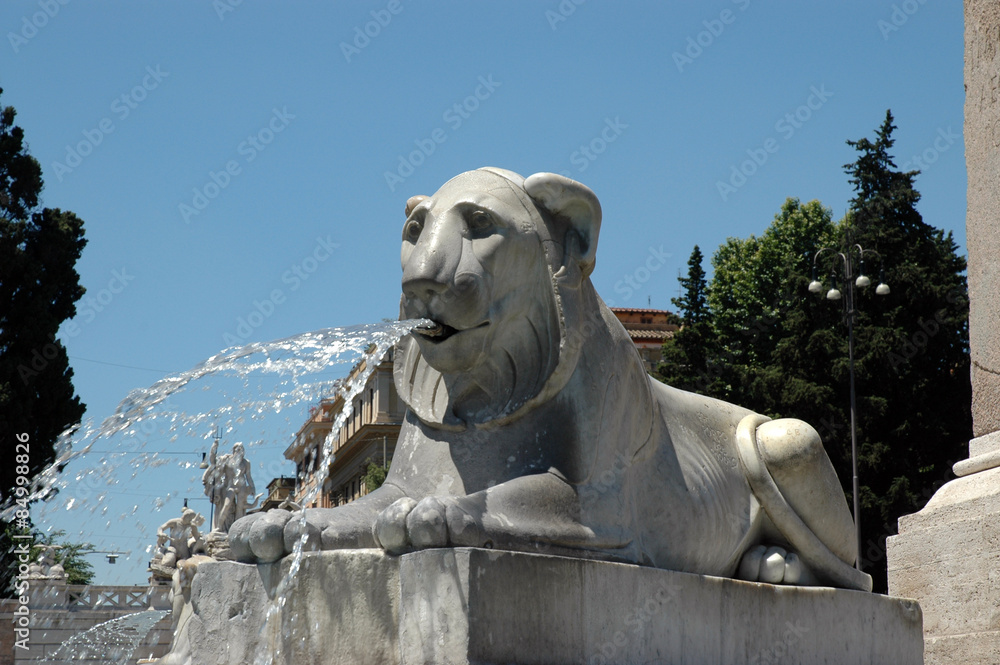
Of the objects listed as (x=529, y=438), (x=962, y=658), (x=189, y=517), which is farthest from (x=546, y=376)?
(x=189, y=517)

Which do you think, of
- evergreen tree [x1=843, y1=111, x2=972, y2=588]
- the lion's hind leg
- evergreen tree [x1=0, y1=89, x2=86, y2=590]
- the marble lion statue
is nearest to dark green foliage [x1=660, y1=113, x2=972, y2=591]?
evergreen tree [x1=843, y1=111, x2=972, y2=588]

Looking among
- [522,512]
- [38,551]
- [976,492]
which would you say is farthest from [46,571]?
[522,512]

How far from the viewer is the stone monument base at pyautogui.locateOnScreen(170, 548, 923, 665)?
393cm

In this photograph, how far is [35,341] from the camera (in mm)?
26797

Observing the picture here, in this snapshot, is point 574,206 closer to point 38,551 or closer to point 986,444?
point 986,444

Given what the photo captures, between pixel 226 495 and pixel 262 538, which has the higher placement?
pixel 226 495

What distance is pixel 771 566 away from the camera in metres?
5.37

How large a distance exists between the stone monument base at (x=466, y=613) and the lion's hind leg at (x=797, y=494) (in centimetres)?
60

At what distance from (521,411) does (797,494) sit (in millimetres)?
1631

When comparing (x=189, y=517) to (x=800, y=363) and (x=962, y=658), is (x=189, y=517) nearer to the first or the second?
(x=800, y=363)

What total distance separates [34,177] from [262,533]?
27247 millimetres

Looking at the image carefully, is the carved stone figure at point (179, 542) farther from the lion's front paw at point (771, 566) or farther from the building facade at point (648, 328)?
the building facade at point (648, 328)

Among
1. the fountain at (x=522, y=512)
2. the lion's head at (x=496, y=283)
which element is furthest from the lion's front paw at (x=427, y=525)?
the lion's head at (x=496, y=283)

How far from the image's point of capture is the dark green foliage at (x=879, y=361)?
87.8 ft
